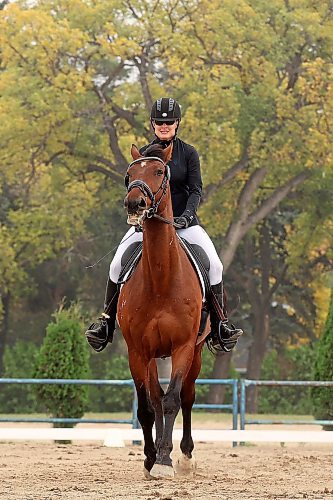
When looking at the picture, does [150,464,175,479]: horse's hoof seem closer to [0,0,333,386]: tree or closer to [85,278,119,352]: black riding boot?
[85,278,119,352]: black riding boot

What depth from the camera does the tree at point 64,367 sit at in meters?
17.0

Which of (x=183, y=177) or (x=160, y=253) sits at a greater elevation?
(x=183, y=177)

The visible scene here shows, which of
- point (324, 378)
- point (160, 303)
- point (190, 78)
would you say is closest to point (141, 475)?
point (160, 303)

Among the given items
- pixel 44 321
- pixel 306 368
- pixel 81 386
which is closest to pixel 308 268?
pixel 306 368

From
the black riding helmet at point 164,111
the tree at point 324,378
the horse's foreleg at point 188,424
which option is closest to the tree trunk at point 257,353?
the tree at point 324,378

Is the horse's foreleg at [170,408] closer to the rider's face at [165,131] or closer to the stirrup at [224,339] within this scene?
the stirrup at [224,339]

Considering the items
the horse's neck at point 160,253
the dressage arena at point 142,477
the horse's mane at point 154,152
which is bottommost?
the dressage arena at point 142,477

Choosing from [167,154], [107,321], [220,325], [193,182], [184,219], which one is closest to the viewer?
[167,154]

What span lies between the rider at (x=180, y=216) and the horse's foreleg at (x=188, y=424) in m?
0.34

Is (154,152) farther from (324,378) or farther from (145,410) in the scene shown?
(324,378)

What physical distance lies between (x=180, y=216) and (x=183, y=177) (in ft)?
1.29

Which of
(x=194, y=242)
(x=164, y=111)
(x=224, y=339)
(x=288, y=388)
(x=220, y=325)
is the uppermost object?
(x=164, y=111)

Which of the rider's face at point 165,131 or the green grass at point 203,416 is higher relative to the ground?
the rider's face at point 165,131

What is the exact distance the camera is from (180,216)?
9047 millimetres
